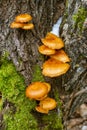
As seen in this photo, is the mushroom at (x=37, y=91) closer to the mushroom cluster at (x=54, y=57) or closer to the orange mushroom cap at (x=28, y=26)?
the mushroom cluster at (x=54, y=57)

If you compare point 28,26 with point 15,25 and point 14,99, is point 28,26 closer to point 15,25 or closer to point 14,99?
point 15,25

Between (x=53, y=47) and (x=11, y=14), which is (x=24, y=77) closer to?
(x=53, y=47)

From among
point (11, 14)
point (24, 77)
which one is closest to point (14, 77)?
point (24, 77)

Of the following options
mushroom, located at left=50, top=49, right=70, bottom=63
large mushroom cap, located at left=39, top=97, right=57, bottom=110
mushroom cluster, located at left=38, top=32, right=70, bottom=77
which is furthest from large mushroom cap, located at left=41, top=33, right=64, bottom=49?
large mushroom cap, located at left=39, top=97, right=57, bottom=110

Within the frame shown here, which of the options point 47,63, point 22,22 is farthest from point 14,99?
point 22,22

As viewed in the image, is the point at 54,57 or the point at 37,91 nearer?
the point at 37,91
